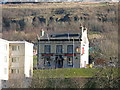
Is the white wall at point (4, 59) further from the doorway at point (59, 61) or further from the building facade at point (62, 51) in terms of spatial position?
the doorway at point (59, 61)

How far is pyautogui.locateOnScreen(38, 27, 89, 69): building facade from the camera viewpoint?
109ft

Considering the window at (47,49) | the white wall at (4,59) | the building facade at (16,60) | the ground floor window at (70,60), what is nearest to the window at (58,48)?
the window at (47,49)

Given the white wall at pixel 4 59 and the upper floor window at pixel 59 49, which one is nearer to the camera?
the white wall at pixel 4 59

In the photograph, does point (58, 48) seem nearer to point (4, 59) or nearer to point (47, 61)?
point (47, 61)

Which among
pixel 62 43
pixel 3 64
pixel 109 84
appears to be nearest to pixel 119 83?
pixel 109 84

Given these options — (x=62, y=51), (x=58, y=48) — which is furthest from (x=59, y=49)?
(x=62, y=51)

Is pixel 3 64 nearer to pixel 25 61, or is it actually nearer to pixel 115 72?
pixel 25 61

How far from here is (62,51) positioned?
33875mm

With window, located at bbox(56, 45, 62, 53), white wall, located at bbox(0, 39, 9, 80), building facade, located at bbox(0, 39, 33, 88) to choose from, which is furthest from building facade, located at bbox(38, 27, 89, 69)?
white wall, located at bbox(0, 39, 9, 80)

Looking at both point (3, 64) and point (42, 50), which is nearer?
point (3, 64)

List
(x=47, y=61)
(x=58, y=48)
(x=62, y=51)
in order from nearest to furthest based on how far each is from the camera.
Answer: (x=47, y=61)
(x=62, y=51)
(x=58, y=48)

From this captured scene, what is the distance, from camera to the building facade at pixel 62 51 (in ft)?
109

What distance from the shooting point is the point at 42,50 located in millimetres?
33969

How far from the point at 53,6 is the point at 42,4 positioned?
85.9 inches
